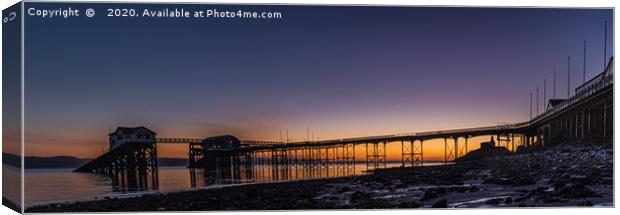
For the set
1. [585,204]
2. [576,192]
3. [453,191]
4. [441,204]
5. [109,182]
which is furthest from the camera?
[109,182]

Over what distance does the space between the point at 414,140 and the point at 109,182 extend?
6355 millimetres

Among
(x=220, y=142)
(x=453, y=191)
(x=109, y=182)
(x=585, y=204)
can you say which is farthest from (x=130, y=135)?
(x=585, y=204)

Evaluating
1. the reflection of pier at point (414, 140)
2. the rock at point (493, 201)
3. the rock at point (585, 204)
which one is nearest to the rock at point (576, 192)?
the rock at point (585, 204)

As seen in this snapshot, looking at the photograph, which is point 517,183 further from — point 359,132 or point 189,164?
point 189,164

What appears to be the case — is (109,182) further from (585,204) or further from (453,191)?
(585,204)

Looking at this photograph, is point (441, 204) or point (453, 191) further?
point (453, 191)

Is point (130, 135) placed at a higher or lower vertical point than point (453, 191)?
higher

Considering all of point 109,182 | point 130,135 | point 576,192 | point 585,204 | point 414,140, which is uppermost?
point 130,135

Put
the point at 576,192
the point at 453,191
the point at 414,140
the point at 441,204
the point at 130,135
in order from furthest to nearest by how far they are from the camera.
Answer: the point at 414,140
the point at 453,191
the point at 576,192
the point at 441,204
the point at 130,135

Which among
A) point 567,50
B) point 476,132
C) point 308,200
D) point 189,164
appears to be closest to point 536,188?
point 476,132

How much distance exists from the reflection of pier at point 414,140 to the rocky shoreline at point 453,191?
0.38m

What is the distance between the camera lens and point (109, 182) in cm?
1817

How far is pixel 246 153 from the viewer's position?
61.1 ft

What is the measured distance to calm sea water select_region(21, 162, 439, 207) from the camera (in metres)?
16.6
